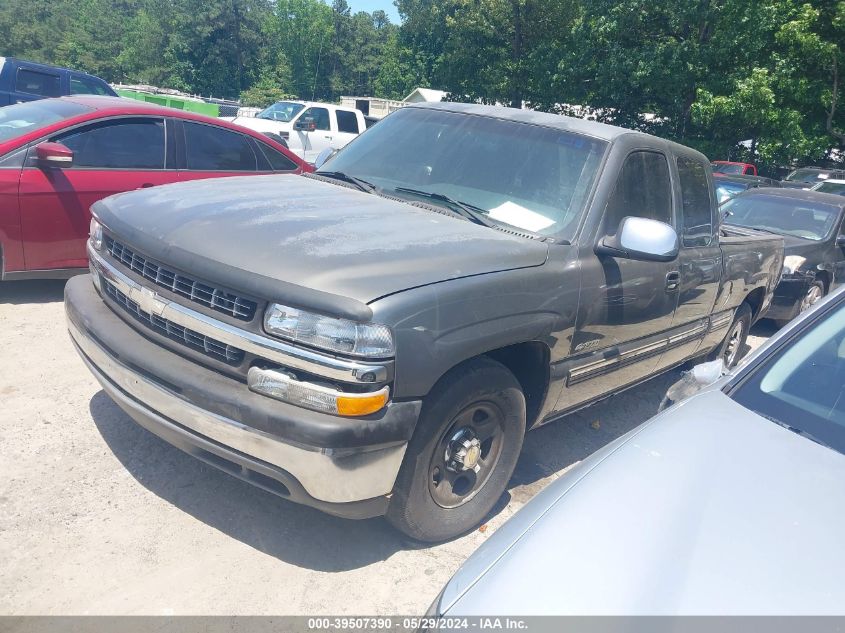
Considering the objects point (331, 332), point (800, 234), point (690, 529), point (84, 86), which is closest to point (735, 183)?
point (800, 234)

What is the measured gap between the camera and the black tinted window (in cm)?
1723

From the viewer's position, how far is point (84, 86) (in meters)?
13.4

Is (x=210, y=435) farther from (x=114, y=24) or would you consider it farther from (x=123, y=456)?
(x=114, y=24)

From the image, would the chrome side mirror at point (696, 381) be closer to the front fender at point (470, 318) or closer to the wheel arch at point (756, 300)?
the front fender at point (470, 318)

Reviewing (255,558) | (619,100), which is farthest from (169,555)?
(619,100)

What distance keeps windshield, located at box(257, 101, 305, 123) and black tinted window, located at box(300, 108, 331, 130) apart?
0.94 feet

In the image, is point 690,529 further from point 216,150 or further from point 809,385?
point 216,150

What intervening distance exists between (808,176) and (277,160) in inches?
646

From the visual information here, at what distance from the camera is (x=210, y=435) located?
2605 millimetres

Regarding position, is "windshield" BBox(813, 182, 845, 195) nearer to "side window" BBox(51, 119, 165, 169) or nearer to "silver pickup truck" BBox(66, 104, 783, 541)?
"silver pickup truck" BBox(66, 104, 783, 541)

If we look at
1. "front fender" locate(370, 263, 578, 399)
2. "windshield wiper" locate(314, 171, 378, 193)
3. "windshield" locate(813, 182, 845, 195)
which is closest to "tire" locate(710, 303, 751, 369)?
"front fender" locate(370, 263, 578, 399)

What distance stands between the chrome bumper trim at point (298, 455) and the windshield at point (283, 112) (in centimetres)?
1533

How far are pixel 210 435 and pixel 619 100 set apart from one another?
27.0 metres

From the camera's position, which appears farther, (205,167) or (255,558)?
(205,167)
